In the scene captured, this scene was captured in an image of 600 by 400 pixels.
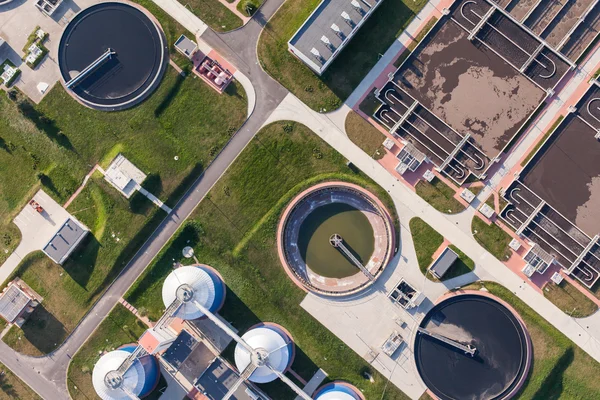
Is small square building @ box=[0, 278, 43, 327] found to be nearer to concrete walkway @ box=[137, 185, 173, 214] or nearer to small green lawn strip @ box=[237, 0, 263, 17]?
concrete walkway @ box=[137, 185, 173, 214]

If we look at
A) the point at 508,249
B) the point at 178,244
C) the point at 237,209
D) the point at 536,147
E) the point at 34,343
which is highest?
the point at 536,147

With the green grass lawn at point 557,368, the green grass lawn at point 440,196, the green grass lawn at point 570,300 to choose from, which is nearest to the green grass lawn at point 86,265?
the green grass lawn at point 440,196

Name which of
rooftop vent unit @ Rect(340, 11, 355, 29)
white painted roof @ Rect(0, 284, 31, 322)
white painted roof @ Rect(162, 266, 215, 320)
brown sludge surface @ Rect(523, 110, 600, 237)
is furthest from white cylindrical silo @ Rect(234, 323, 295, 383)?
rooftop vent unit @ Rect(340, 11, 355, 29)

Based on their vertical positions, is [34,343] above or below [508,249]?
below

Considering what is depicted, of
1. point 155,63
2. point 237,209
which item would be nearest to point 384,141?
point 237,209

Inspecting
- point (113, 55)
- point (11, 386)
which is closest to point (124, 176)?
point (113, 55)

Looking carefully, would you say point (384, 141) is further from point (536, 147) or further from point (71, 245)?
point (71, 245)
